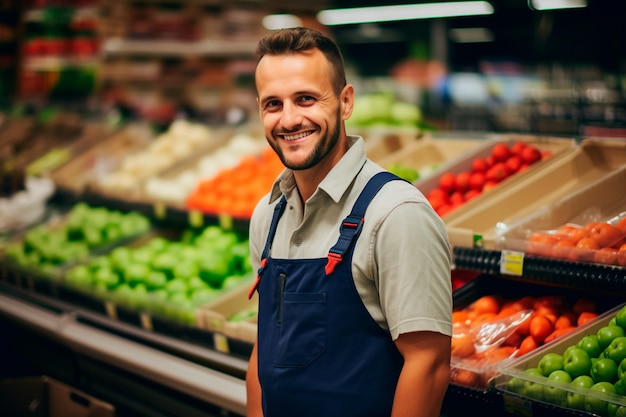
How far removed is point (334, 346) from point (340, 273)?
18 centimetres

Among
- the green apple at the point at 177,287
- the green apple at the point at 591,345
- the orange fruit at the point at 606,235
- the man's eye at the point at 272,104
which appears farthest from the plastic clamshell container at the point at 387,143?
the man's eye at the point at 272,104

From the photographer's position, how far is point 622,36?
35.4ft

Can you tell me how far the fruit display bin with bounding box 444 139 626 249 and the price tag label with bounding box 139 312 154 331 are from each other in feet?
5.43

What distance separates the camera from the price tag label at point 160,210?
14.0 feet

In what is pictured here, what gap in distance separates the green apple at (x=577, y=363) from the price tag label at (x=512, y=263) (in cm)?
35

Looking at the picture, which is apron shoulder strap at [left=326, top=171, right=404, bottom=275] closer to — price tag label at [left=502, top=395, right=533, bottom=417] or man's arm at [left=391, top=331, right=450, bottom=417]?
man's arm at [left=391, top=331, right=450, bottom=417]

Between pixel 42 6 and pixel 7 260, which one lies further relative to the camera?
pixel 42 6

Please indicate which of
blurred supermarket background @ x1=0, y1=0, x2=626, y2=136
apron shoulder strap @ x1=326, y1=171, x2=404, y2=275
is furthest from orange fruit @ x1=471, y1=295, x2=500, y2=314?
blurred supermarket background @ x1=0, y1=0, x2=626, y2=136

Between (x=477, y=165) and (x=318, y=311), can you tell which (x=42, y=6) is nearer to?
(x=477, y=165)

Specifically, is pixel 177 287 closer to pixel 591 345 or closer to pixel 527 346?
pixel 527 346

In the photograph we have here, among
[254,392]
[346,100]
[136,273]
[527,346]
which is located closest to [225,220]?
[136,273]

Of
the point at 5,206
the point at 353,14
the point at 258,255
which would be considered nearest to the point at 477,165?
the point at 258,255

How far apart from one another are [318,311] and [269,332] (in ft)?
0.67

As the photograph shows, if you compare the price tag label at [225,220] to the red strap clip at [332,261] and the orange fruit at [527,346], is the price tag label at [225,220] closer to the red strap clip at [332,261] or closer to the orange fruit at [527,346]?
the orange fruit at [527,346]
